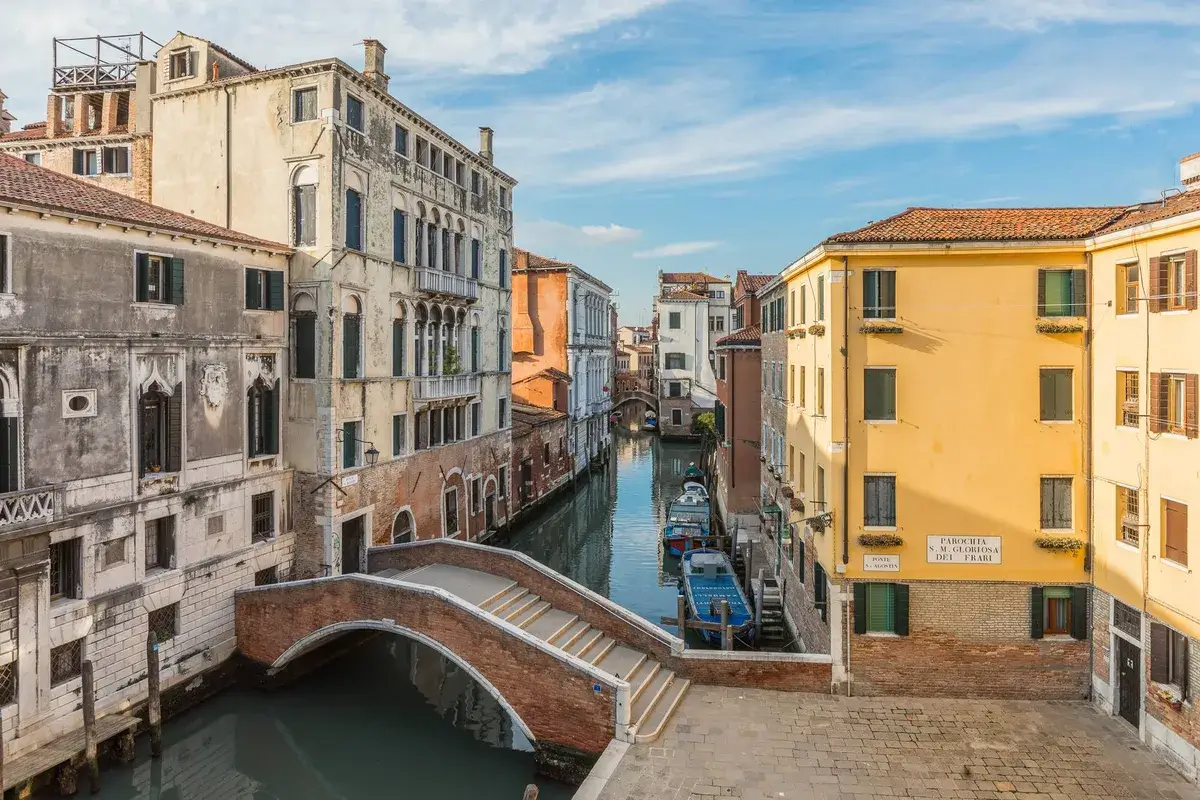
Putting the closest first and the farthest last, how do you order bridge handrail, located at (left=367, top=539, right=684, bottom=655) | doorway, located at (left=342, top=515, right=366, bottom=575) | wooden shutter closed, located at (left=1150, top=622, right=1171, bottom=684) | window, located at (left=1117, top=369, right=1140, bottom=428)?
wooden shutter closed, located at (left=1150, top=622, right=1171, bottom=684) < window, located at (left=1117, top=369, right=1140, bottom=428) < bridge handrail, located at (left=367, top=539, right=684, bottom=655) < doorway, located at (left=342, top=515, right=366, bottom=575)

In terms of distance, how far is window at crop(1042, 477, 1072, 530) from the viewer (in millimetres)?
14234

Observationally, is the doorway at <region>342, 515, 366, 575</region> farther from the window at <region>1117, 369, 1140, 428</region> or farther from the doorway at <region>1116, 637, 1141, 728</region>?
the window at <region>1117, 369, 1140, 428</region>

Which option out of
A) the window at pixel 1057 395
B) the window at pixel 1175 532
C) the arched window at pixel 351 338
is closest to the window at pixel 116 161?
the arched window at pixel 351 338

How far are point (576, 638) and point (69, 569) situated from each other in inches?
358

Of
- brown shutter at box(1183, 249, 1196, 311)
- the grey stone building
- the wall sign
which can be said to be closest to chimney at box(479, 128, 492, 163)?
the grey stone building

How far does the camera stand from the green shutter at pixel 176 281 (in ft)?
50.2

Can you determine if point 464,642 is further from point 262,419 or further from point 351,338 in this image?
point 351,338

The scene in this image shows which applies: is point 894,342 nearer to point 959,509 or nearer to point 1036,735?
point 959,509

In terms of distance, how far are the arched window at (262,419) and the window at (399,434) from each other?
3513 millimetres

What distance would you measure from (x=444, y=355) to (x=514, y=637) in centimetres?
1280

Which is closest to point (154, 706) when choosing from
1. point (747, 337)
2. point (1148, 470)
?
point (1148, 470)

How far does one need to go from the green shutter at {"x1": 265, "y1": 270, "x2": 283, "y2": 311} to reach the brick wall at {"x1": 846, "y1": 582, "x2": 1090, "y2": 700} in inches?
553

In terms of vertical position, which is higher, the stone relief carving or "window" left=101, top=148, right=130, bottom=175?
"window" left=101, top=148, right=130, bottom=175

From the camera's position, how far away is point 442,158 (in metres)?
24.2
